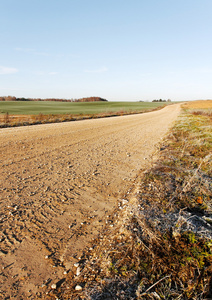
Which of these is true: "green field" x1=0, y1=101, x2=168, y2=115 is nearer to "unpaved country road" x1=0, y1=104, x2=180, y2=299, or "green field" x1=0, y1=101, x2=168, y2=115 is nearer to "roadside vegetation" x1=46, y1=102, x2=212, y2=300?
"unpaved country road" x1=0, y1=104, x2=180, y2=299

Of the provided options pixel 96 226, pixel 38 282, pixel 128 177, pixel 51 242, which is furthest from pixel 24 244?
pixel 128 177

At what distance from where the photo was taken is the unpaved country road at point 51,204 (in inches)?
85.5

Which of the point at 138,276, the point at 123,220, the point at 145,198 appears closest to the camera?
the point at 138,276

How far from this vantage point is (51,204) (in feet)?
11.3

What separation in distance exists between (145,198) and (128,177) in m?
1.41

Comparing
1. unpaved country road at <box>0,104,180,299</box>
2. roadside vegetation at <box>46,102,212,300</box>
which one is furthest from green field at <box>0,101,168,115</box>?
roadside vegetation at <box>46,102,212,300</box>

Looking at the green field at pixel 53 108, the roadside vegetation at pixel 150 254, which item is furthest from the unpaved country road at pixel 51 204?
the green field at pixel 53 108

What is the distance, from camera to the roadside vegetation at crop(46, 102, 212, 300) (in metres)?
1.80

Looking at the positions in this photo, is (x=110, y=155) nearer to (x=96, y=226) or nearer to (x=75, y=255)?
(x=96, y=226)

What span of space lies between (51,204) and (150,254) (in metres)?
1.92

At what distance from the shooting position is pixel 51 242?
256 cm

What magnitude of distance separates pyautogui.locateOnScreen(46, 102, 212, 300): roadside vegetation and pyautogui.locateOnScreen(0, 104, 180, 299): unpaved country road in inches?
9.7

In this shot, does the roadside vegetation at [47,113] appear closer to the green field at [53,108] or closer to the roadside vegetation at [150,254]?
the green field at [53,108]

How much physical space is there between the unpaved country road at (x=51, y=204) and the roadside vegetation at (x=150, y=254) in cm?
25
